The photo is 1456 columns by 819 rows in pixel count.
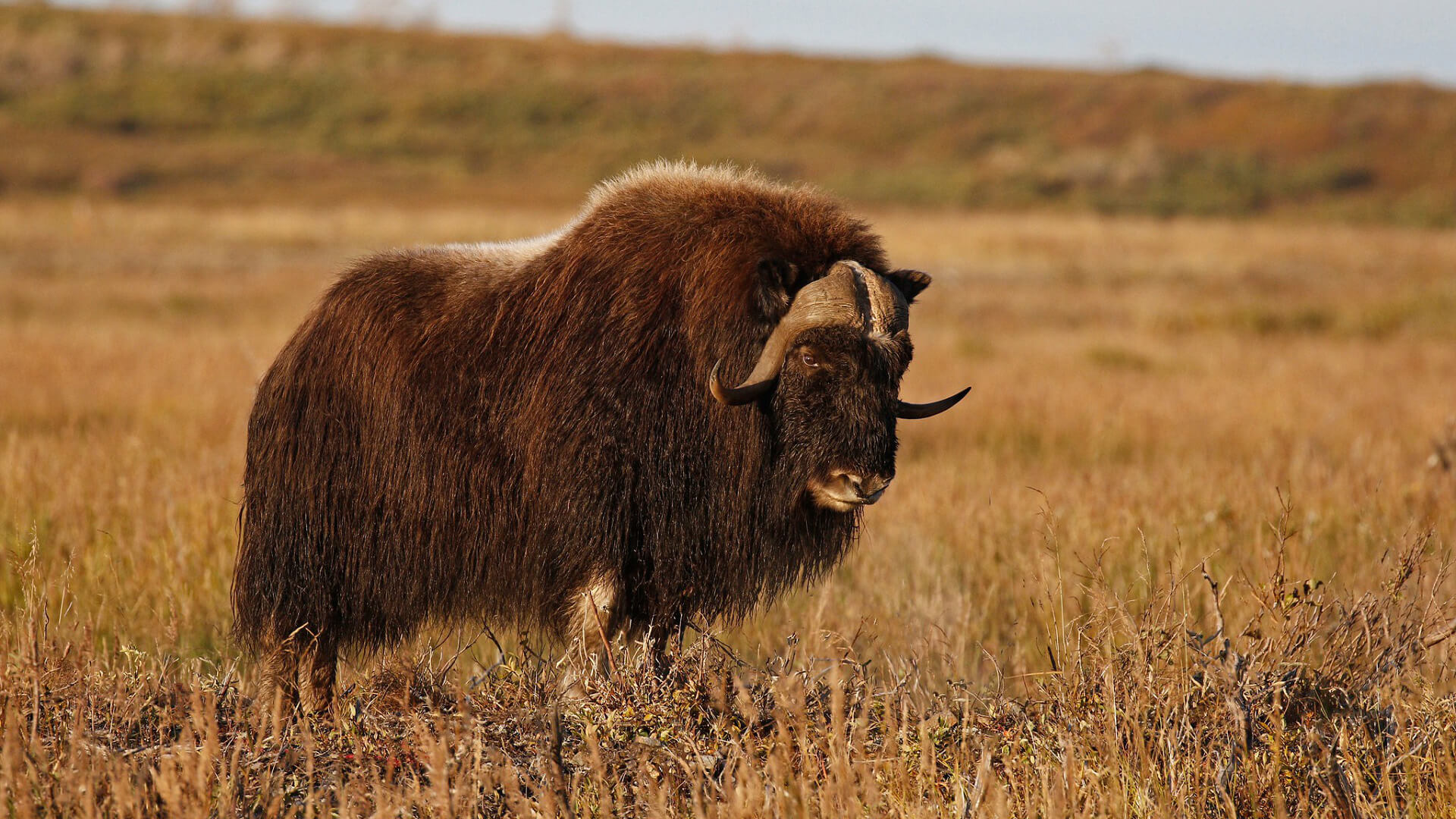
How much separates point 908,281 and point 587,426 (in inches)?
38.7

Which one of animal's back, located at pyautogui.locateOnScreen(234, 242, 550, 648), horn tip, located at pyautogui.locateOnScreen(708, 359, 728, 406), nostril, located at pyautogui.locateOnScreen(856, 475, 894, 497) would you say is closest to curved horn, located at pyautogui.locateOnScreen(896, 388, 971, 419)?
nostril, located at pyautogui.locateOnScreen(856, 475, 894, 497)

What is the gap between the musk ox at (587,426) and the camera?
3301mm

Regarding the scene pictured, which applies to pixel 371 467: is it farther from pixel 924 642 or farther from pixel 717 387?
pixel 924 642

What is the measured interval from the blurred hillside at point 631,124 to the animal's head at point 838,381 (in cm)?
3095

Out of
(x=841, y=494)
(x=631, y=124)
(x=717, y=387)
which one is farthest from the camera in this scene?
(x=631, y=124)

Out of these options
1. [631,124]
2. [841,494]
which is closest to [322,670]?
[841,494]

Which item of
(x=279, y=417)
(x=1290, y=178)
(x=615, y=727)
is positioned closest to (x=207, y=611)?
(x=279, y=417)

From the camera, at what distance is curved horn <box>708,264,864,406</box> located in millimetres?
3215

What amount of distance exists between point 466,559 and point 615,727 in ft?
2.61

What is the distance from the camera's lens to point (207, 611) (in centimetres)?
454

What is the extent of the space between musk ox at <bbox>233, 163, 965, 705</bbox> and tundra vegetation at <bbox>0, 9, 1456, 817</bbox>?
0.25 metres

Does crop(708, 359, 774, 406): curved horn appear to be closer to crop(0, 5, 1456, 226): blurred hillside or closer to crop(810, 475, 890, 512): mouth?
crop(810, 475, 890, 512): mouth

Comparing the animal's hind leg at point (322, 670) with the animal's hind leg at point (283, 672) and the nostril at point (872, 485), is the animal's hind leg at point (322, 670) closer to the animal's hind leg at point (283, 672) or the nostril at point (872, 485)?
the animal's hind leg at point (283, 672)

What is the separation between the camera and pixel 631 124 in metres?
51.6
